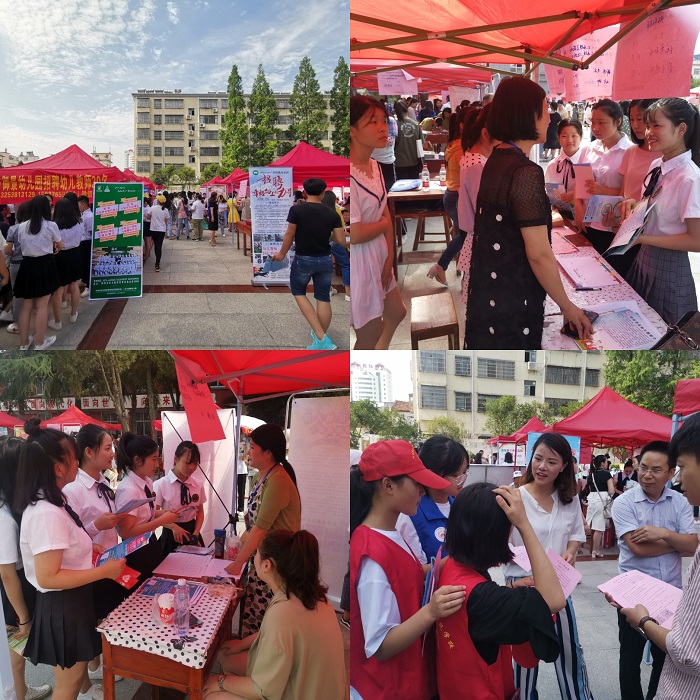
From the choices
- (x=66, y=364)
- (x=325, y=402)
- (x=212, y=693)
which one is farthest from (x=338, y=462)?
(x=66, y=364)

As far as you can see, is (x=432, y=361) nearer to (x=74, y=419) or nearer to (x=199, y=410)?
(x=199, y=410)

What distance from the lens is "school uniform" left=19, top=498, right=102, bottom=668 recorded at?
1988mm

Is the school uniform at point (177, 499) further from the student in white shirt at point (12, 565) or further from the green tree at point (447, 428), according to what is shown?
the green tree at point (447, 428)

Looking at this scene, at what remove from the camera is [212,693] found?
2.05 metres

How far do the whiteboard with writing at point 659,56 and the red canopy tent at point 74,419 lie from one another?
1.99m

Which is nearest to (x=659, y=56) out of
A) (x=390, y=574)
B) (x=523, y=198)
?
(x=523, y=198)

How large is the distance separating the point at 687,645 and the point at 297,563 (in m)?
1.06

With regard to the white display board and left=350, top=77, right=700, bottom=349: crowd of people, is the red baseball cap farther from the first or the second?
the white display board

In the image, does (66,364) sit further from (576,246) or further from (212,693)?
(576,246)

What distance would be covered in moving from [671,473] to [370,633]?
1.18 metres

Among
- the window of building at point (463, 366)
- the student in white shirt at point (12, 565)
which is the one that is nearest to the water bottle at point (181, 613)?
the student in white shirt at point (12, 565)

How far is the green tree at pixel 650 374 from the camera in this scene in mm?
2006

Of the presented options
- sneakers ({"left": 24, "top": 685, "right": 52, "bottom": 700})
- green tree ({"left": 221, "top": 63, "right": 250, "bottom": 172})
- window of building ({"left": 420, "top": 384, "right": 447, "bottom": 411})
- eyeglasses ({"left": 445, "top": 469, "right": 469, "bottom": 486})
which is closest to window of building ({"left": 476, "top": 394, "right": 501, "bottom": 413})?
window of building ({"left": 420, "top": 384, "right": 447, "bottom": 411})

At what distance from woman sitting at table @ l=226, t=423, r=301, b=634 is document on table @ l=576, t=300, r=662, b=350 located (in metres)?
1.15
